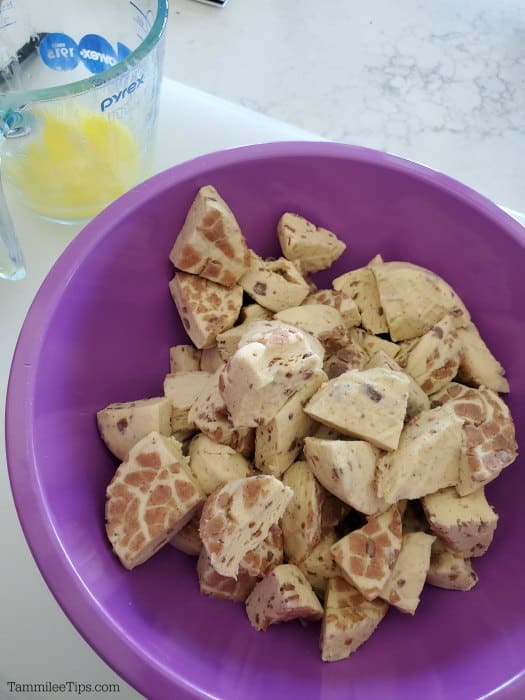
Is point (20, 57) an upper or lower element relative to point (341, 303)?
upper

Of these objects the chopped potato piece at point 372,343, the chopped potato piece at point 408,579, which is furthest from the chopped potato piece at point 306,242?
the chopped potato piece at point 408,579

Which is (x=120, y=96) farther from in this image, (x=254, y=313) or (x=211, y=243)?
(x=254, y=313)

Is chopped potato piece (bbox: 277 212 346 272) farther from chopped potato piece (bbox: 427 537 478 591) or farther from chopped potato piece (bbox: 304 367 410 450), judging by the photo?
chopped potato piece (bbox: 427 537 478 591)

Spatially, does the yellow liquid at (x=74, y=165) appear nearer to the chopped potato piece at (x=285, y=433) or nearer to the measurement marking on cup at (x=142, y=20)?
the measurement marking on cup at (x=142, y=20)

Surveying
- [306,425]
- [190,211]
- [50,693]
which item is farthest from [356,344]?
[50,693]

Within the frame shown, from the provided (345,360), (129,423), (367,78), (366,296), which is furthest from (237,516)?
(367,78)

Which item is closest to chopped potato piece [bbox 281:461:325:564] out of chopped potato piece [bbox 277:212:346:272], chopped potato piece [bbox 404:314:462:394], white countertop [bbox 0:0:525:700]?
chopped potato piece [bbox 404:314:462:394]

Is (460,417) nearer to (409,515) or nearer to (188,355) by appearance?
(409,515)
